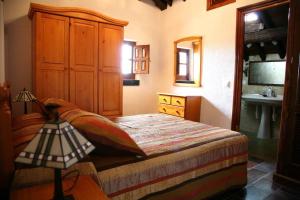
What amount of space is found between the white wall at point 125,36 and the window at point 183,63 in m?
0.60

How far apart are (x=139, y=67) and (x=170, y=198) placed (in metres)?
3.28

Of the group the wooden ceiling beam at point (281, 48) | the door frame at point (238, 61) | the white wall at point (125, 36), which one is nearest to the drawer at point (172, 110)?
the white wall at point (125, 36)

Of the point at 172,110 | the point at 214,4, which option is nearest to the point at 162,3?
the point at 214,4

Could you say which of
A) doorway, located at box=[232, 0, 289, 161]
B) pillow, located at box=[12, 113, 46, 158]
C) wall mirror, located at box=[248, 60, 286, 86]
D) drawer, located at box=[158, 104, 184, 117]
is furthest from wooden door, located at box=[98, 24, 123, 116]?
wall mirror, located at box=[248, 60, 286, 86]

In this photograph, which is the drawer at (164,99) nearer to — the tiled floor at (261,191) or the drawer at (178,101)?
the drawer at (178,101)

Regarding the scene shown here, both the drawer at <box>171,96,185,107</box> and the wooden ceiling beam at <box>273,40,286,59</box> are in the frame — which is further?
the wooden ceiling beam at <box>273,40,286,59</box>

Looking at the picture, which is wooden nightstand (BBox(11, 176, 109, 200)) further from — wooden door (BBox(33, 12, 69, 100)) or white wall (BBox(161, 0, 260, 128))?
white wall (BBox(161, 0, 260, 128))

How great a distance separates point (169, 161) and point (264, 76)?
13.8 ft

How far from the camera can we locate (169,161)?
150 centimetres

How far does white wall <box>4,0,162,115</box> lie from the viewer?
3236mm

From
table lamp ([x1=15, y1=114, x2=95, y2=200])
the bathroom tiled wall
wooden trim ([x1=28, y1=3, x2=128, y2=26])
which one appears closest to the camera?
table lamp ([x1=15, y1=114, x2=95, y2=200])

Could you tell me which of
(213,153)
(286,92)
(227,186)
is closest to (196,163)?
(213,153)

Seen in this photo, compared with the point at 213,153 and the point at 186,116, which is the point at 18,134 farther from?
the point at 186,116

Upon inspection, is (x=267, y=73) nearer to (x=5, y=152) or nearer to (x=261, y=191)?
(x=261, y=191)
